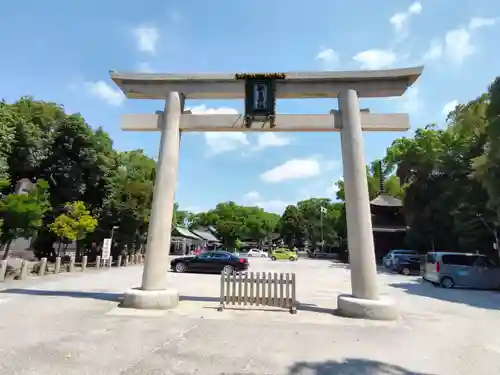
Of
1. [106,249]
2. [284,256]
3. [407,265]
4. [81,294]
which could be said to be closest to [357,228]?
[81,294]

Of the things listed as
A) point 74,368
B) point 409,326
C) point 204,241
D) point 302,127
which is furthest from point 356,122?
point 204,241

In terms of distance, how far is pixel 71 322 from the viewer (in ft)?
23.3

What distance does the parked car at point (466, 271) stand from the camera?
16.1 m

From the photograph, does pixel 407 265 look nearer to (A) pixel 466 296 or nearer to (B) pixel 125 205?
(A) pixel 466 296

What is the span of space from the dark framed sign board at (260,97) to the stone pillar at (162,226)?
211 centimetres

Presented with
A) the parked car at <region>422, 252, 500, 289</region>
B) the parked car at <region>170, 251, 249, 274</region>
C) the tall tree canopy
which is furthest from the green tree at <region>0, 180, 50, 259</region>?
the parked car at <region>422, 252, 500, 289</region>

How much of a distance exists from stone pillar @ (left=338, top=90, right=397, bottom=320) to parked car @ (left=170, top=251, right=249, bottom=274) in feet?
43.3

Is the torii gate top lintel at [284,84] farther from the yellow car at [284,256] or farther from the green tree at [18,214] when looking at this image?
the yellow car at [284,256]

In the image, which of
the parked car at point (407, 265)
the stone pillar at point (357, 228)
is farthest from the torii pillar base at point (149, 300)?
the parked car at point (407, 265)

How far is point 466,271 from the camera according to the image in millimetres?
Answer: 16344

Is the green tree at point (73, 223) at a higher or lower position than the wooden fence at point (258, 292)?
higher

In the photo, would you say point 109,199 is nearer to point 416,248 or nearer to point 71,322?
point 71,322

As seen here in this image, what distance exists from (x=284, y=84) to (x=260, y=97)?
0.92m

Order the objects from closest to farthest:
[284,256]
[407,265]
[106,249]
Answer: [106,249] → [407,265] → [284,256]
